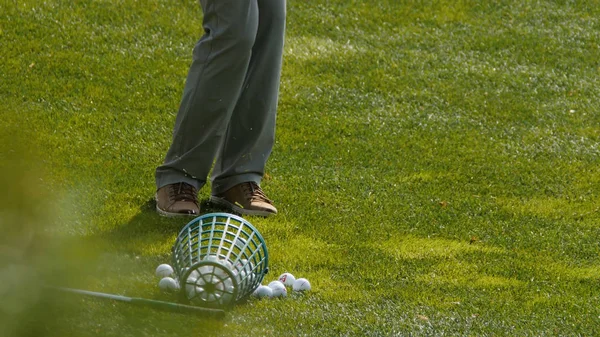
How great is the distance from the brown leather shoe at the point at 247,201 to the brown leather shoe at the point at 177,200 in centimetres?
21

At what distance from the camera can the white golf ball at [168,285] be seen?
349cm

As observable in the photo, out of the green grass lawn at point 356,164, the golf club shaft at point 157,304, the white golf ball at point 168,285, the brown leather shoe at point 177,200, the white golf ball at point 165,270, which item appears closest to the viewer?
the golf club shaft at point 157,304

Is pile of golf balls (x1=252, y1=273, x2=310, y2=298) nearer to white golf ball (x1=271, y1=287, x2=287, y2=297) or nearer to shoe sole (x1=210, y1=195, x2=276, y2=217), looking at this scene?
white golf ball (x1=271, y1=287, x2=287, y2=297)

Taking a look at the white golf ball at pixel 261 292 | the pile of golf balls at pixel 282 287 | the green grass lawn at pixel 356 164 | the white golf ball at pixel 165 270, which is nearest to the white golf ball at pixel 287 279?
the pile of golf balls at pixel 282 287

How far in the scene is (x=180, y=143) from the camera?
4.65 m

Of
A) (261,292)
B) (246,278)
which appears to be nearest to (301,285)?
(261,292)

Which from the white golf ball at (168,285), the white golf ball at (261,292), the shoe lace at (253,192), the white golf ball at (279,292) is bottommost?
the shoe lace at (253,192)

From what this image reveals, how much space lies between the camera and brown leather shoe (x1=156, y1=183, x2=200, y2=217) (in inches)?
179

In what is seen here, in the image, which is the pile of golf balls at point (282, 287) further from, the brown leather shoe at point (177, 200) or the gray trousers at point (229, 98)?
the gray trousers at point (229, 98)

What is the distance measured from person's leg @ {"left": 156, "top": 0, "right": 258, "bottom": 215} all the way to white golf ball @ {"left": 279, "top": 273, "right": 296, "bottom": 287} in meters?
0.89

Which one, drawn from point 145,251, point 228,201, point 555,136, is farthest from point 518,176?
point 145,251

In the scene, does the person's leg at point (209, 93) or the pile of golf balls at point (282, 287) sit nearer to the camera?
the pile of golf balls at point (282, 287)

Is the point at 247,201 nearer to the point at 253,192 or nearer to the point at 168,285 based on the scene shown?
the point at 253,192

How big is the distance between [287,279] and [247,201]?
987 millimetres
